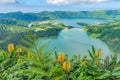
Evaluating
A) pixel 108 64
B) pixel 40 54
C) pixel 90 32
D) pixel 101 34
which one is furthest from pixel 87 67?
pixel 90 32

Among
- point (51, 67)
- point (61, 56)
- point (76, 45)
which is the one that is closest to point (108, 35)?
point (76, 45)

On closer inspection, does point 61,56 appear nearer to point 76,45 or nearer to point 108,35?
point 76,45

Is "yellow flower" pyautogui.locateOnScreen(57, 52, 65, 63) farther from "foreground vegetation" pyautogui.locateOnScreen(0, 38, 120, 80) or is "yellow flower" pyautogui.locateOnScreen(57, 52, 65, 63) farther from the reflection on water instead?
the reflection on water

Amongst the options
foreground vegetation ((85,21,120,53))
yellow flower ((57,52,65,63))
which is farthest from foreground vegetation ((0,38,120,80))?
foreground vegetation ((85,21,120,53))

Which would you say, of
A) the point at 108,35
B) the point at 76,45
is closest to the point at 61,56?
the point at 76,45

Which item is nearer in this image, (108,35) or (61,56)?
(61,56)

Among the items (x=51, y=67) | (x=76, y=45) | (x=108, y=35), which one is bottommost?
(x=108, y=35)

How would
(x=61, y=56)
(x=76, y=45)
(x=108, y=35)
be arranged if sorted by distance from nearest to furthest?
(x=61, y=56)
(x=76, y=45)
(x=108, y=35)

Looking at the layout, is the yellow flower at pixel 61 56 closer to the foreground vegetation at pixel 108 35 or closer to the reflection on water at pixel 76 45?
the reflection on water at pixel 76 45

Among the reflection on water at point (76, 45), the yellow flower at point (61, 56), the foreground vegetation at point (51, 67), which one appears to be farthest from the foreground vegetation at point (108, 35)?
the yellow flower at point (61, 56)

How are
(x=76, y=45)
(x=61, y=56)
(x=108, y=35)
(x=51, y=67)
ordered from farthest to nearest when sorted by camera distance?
(x=108, y=35) < (x=76, y=45) < (x=61, y=56) < (x=51, y=67)

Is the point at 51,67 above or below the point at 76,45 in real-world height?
above

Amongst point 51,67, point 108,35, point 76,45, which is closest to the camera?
point 51,67
